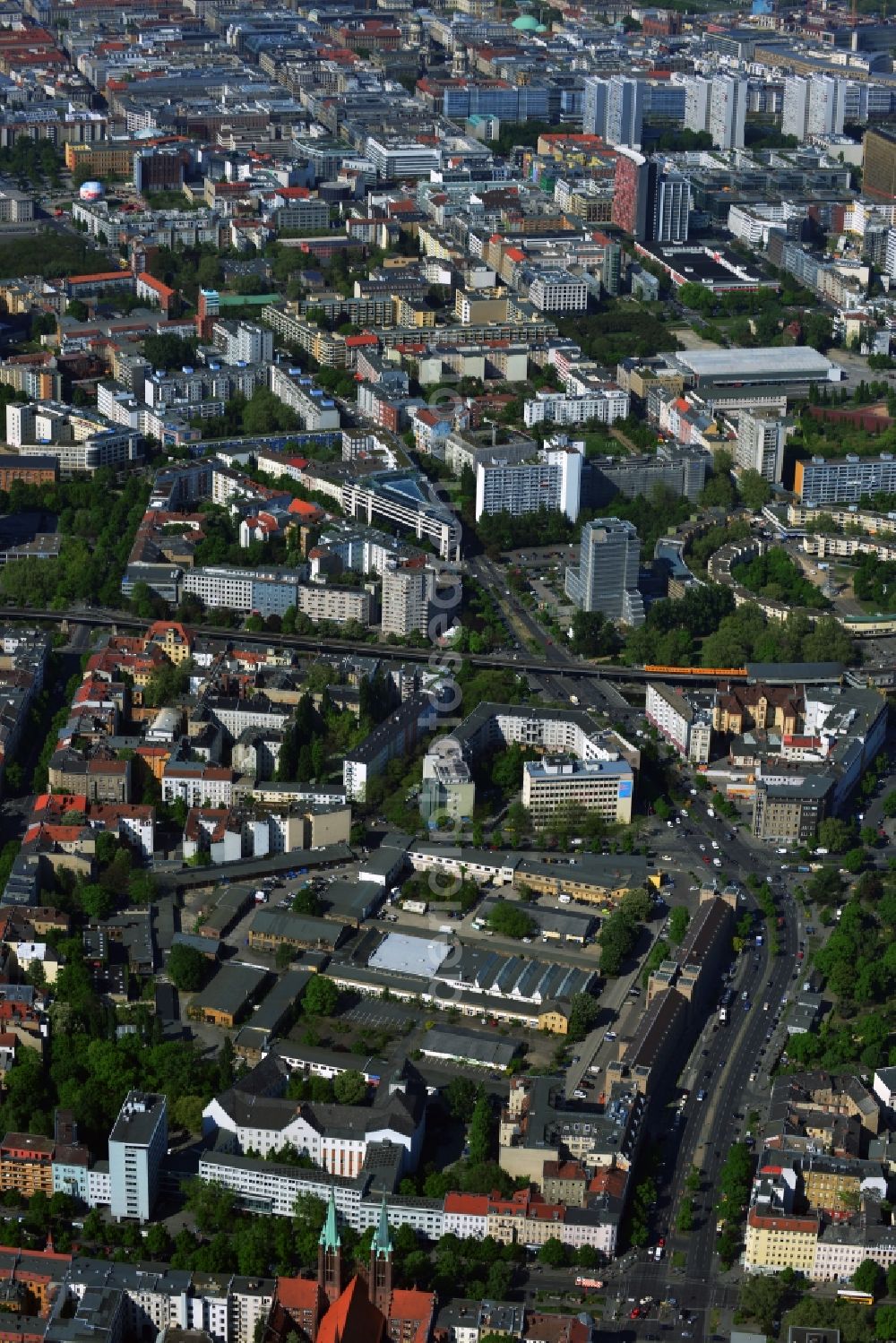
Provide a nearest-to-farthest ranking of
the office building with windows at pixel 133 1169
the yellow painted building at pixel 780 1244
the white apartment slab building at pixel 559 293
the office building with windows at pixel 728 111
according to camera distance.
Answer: the yellow painted building at pixel 780 1244 → the office building with windows at pixel 133 1169 → the white apartment slab building at pixel 559 293 → the office building with windows at pixel 728 111

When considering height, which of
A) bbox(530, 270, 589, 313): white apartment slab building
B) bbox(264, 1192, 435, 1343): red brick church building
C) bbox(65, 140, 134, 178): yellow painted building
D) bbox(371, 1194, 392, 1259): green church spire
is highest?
bbox(65, 140, 134, 178): yellow painted building

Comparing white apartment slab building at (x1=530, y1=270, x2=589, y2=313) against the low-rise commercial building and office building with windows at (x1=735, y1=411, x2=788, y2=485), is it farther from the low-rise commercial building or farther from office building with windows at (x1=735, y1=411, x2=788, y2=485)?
the low-rise commercial building

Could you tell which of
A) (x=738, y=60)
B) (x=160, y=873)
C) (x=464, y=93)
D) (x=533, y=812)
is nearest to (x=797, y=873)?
(x=533, y=812)

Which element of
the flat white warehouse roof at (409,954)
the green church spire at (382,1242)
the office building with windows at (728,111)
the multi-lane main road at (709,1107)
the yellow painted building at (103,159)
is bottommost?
the multi-lane main road at (709,1107)

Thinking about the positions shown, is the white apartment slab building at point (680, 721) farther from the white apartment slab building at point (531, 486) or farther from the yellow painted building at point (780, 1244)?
the yellow painted building at point (780, 1244)

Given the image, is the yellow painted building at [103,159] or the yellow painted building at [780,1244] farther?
the yellow painted building at [103,159]

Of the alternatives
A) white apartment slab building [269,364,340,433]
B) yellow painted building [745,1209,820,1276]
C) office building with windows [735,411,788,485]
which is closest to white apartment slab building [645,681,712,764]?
office building with windows [735,411,788,485]

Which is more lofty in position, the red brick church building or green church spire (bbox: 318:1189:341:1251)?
→ green church spire (bbox: 318:1189:341:1251)

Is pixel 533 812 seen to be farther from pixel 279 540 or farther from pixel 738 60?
pixel 738 60

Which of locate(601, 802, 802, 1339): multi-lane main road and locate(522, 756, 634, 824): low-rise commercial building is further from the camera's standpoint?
locate(522, 756, 634, 824): low-rise commercial building

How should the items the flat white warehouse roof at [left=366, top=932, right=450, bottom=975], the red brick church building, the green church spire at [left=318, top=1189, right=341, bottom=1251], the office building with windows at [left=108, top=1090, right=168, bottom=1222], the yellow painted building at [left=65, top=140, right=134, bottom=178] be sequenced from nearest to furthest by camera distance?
the green church spire at [left=318, top=1189, right=341, bottom=1251]
the red brick church building
the office building with windows at [left=108, top=1090, right=168, bottom=1222]
the flat white warehouse roof at [left=366, top=932, right=450, bottom=975]
the yellow painted building at [left=65, top=140, right=134, bottom=178]

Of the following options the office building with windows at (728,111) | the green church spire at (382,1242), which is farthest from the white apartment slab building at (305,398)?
the green church spire at (382,1242)

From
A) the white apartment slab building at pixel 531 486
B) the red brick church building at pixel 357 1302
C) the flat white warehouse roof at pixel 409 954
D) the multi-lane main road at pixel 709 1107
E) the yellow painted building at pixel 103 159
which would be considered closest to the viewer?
the red brick church building at pixel 357 1302
